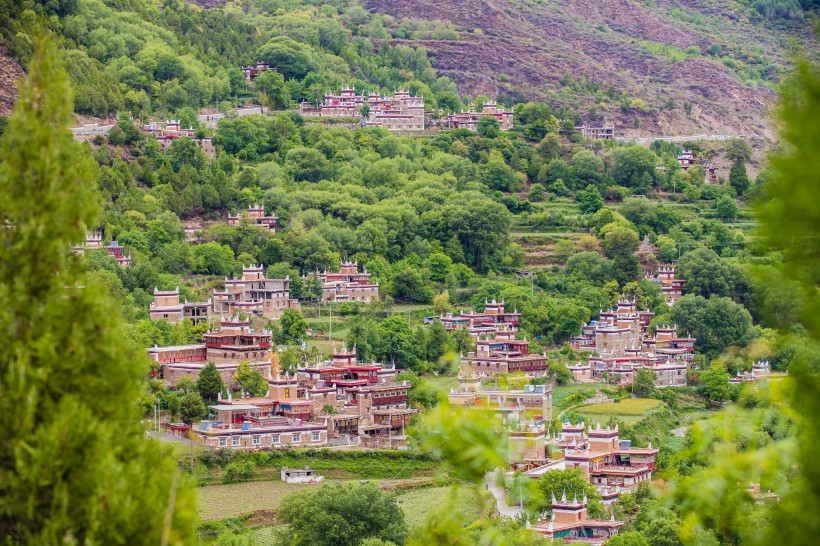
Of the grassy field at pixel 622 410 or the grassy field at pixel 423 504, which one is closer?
the grassy field at pixel 423 504

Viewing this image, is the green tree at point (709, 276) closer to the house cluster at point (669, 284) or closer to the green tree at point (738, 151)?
the house cluster at point (669, 284)

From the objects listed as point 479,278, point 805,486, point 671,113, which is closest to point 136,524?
point 805,486

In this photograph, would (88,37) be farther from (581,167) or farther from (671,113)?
(671,113)

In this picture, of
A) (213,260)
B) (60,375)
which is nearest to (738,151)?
(213,260)

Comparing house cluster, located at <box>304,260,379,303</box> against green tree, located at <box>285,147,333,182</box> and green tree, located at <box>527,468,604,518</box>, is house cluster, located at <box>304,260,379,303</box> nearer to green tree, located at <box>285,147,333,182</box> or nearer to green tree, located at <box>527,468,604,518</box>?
green tree, located at <box>285,147,333,182</box>

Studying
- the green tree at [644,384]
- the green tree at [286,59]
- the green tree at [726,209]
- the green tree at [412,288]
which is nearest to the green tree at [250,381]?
the green tree at [644,384]

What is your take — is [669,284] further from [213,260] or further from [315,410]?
[315,410]

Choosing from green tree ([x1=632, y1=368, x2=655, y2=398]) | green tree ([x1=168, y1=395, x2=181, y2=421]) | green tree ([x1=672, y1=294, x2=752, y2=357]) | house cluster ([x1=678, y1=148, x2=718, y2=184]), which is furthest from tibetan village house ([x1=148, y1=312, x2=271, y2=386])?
house cluster ([x1=678, y1=148, x2=718, y2=184])
